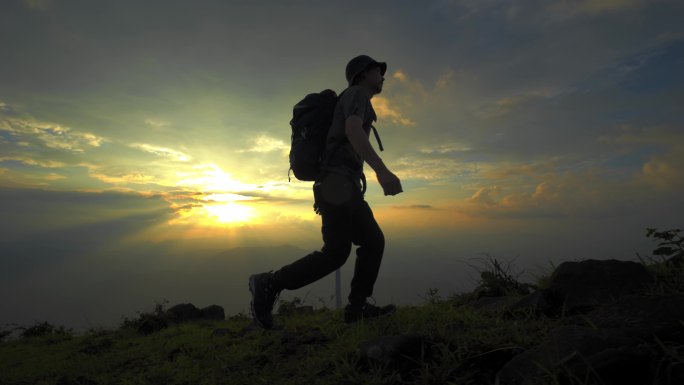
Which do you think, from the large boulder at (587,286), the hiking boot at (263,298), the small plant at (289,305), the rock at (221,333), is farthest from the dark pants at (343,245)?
the small plant at (289,305)

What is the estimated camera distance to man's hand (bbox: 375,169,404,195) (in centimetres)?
310

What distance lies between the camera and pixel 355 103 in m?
3.38

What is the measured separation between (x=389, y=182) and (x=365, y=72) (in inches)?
54.0

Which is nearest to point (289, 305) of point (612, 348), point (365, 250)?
point (365, 250)

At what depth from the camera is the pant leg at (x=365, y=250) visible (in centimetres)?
372

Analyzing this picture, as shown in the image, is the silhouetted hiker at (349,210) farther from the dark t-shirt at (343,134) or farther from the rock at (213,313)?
the rock at (213,313)

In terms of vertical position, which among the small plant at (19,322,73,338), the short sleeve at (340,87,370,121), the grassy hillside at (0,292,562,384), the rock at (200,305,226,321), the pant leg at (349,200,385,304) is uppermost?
the short sleeve at (340,87,370,121)

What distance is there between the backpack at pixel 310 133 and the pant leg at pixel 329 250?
405 millimetres

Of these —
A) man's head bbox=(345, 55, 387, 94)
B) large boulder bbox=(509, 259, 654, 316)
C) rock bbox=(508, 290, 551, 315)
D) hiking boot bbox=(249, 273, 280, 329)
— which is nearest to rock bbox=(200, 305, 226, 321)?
hiking boot bbox=(249, 273, 280, 329)

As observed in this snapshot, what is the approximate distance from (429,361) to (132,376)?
3403 mm

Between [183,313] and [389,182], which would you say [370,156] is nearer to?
[389,182]

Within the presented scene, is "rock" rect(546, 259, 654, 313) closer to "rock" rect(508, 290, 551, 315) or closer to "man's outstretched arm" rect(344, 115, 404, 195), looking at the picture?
"rock" rect(508, 290, 551, 315)

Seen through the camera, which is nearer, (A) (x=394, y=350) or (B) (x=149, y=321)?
(A) (x=394, y=350)

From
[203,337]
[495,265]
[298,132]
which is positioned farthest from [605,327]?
[203,337]
